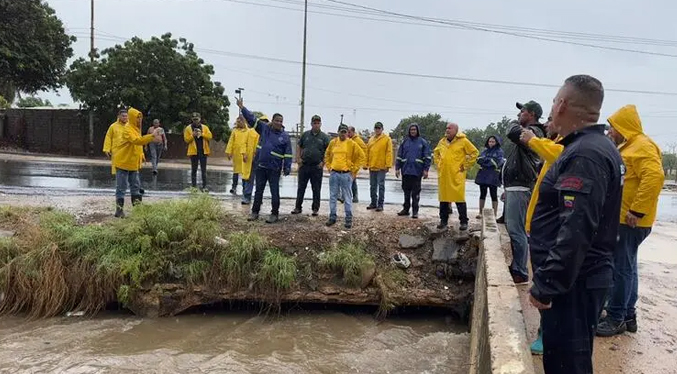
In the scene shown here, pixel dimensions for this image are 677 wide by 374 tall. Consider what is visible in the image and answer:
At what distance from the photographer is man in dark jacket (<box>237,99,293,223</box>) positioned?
330 inches

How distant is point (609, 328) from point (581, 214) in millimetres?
2535

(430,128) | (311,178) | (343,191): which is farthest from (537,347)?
(430,128)

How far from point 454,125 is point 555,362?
→ 5.92 meters

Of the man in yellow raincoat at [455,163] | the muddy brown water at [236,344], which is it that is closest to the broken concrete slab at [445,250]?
the man in yellow raincoat at [455,163]

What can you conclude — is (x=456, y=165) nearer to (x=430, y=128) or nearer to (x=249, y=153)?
(x=249, y=153)

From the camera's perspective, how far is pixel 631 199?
4.04 meters

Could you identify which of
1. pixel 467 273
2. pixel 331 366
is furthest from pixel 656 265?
pixel 331 366

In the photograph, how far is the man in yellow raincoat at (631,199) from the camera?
394 centimetres

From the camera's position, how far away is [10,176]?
47.5 feet

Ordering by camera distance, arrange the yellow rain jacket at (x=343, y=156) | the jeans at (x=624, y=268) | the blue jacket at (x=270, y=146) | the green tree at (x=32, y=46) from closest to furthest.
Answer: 1. the jeans at (x=624, y=268)
2. the blue jacket at (x=270, y=146)
3. the yellow rain jacket at (x=343, y=156)
4. the green tree at (x=32, y=46)

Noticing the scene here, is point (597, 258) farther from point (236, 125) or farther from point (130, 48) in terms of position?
point (130, 48)

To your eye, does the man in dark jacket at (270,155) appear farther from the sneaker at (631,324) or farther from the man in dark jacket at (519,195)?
the sneaker at (631,324)

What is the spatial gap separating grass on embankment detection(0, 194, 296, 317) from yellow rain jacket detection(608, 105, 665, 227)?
15.4 feet

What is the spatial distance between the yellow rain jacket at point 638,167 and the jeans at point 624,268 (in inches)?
4.1
